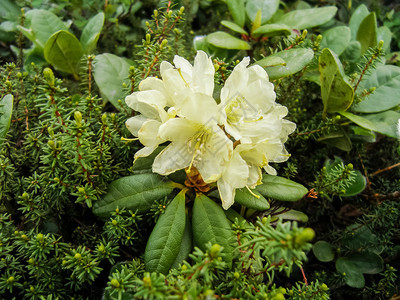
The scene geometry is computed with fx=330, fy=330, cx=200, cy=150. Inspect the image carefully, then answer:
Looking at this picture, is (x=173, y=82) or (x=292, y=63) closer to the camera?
(x=173, y=82)

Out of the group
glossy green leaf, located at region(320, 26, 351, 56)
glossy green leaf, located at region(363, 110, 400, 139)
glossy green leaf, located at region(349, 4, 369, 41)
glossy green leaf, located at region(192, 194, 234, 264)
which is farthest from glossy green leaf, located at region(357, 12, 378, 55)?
→ glossy green leaf, located at region(192, 194, 234, 264)

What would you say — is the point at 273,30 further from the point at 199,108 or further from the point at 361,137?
the point at 199,108

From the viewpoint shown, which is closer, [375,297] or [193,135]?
[193,135]

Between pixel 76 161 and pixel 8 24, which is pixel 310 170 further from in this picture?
pixel 8 24

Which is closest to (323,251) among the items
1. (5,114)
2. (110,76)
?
(110,76)

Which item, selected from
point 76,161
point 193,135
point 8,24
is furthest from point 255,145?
point 8,24

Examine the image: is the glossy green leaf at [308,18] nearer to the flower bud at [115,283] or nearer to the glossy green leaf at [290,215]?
the glossy green leaf at [290,215]
